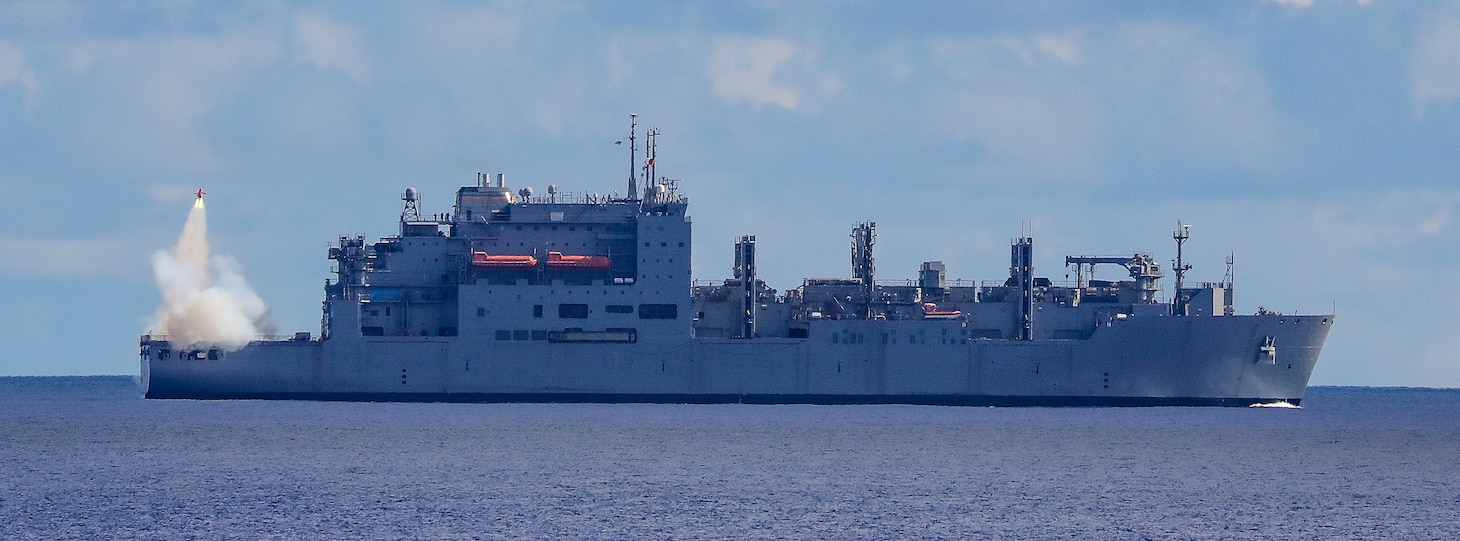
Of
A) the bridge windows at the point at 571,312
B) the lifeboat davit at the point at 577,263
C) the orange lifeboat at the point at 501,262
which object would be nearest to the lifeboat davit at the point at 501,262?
the orange lifeboat at the point at 501,262

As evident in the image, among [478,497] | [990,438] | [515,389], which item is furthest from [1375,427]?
[478,497]

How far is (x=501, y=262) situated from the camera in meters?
62.5

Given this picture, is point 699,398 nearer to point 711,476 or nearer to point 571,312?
point 571,312

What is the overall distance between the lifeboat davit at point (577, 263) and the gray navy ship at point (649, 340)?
0.07 meters

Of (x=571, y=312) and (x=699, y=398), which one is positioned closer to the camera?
(x=571, y=312)

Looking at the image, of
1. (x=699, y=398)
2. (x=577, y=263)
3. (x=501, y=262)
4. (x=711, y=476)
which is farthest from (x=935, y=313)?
(x=711, y=476)

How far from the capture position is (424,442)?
47.5 metres

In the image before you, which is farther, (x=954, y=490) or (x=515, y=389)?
(x=515, y=389)

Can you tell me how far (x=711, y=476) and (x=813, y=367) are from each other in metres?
23.3

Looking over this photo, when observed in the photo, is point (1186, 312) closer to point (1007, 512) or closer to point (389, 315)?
point (389, 315)

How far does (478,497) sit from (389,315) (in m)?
28.1

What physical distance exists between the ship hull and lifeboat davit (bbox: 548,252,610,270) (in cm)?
235

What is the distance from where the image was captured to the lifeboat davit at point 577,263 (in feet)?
205

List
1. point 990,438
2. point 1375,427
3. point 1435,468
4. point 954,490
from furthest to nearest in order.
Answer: point 1375,427 < point 990,438 < point 1435,468 < point 954,490
